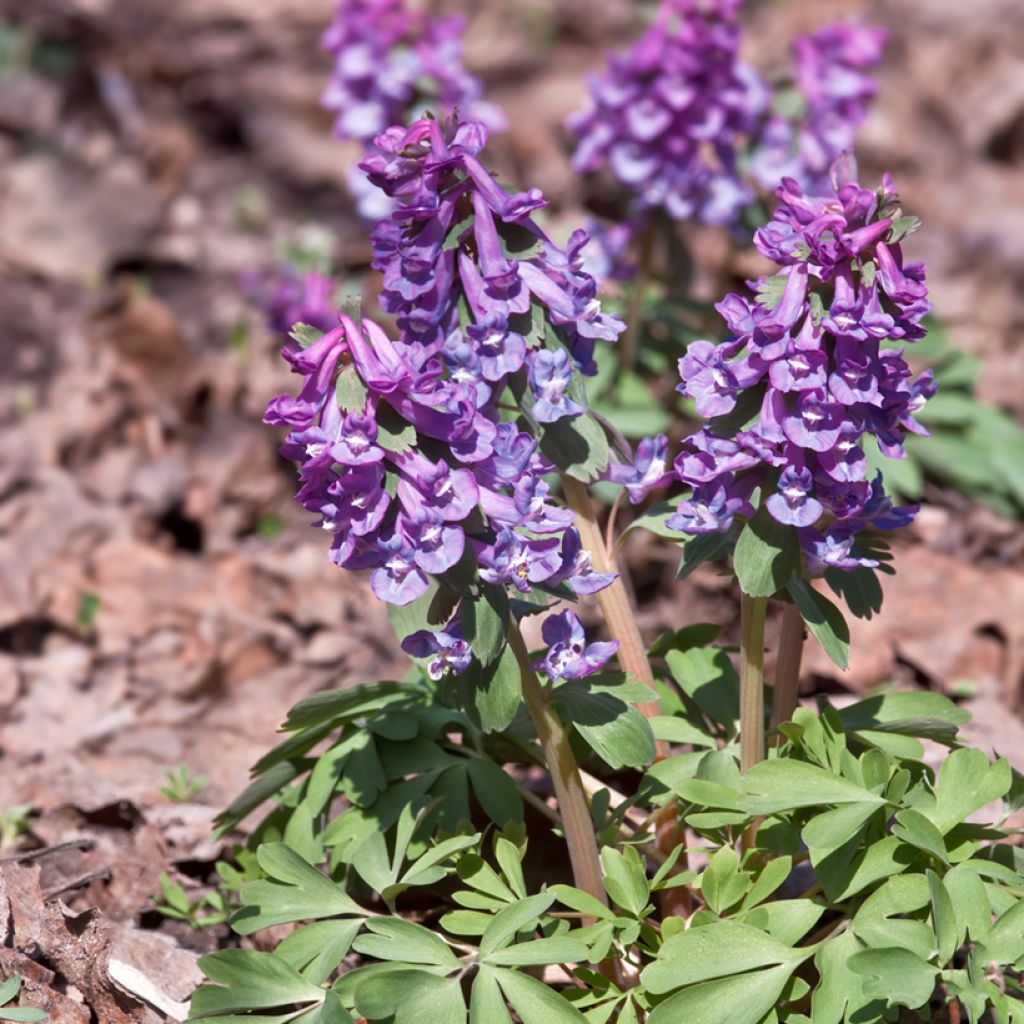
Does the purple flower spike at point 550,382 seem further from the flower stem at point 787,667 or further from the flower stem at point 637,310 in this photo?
Answer: the flower stem at point 637,310

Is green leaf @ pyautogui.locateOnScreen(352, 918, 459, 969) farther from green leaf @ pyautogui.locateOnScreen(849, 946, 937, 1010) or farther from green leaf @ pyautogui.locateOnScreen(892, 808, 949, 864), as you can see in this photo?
green leaf @ pyautogui.locateOnScreen(892, 808, 949, 864)

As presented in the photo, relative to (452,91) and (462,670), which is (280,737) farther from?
(452,91)

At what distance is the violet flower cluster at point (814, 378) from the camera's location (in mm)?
2234

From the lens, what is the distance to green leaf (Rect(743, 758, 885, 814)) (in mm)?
2262

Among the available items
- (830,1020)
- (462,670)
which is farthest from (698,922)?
(462,670)

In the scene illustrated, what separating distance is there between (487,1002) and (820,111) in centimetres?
401

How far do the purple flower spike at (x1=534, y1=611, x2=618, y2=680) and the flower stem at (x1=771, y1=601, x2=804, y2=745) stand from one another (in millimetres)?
487

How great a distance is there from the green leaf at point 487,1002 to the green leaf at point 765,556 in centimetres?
81

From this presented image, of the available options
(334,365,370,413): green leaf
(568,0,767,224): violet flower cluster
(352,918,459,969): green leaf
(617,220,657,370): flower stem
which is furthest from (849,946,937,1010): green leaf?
(568,0,767,224): violet flower cluster

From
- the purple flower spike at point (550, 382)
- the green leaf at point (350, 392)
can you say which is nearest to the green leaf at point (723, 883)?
the purple flower spike at point (550, 382)

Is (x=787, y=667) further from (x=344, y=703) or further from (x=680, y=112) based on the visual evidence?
(x=680, y=112)

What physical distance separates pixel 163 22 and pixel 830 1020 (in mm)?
8247

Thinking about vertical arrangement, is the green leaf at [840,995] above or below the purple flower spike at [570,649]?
below

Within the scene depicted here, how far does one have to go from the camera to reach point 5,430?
18.5ft
